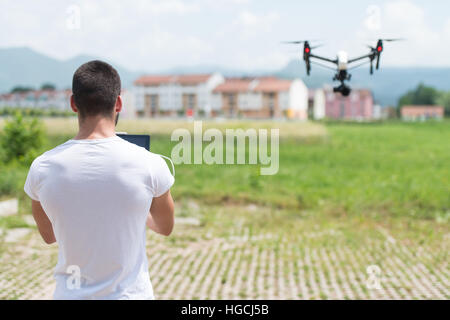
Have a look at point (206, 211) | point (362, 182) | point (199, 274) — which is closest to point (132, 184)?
point (199, 274)

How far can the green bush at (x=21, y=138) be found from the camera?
14.9 m

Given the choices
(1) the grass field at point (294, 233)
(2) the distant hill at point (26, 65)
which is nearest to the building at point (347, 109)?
(1) the grass field at point (294, 233)

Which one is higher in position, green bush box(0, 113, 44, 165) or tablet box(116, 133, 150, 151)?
tablet box(116, 133, 150, 151)

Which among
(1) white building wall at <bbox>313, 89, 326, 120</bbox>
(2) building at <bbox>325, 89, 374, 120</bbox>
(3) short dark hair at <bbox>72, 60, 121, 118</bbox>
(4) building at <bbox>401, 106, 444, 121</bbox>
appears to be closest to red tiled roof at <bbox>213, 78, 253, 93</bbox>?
(1) white building wall at <bbox>313, 89, 326, 120</bbox>

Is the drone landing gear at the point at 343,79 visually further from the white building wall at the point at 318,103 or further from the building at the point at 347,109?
the building at the point at 347,109

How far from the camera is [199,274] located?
26.8ft

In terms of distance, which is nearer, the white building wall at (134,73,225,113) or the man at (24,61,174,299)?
the man at (24,61,174,299)

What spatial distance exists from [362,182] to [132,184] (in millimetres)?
16974

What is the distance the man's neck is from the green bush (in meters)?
13.5

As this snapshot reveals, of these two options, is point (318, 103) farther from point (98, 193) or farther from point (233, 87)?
point (98, 193)

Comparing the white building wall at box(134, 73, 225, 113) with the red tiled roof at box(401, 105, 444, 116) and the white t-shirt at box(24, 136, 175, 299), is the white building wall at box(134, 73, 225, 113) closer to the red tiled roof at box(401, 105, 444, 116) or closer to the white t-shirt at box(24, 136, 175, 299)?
the white t-shirt at box(24, 136, 175, 299)

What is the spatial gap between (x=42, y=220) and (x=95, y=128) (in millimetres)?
426

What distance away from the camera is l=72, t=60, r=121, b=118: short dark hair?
1.86 m

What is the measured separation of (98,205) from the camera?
1847mm
